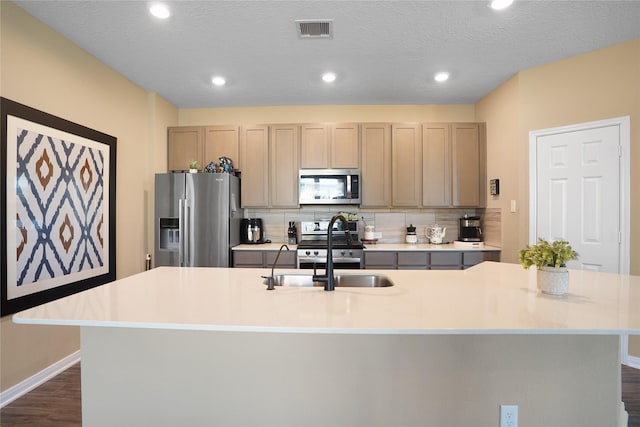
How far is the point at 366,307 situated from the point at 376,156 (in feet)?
9.79

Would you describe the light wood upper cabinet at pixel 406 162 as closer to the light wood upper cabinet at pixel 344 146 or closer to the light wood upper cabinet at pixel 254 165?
the light wood upper cabinet at pixel 344 146

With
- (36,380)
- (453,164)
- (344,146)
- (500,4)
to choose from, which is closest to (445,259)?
(453,164)

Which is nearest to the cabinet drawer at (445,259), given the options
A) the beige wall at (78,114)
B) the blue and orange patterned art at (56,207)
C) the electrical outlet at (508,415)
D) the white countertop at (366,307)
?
the white countertop at (366,307)

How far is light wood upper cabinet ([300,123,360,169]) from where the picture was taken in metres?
4.16

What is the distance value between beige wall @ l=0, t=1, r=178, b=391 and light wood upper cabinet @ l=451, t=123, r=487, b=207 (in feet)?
11.6

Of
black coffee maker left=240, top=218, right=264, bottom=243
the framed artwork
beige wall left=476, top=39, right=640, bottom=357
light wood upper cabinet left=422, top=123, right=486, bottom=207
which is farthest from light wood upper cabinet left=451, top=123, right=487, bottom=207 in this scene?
the framed artwork

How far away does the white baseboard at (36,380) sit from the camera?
2.27 metres

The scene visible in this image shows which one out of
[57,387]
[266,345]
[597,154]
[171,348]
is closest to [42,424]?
[57,387]

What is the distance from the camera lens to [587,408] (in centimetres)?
144

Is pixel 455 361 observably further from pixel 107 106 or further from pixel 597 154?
pixel 107 106

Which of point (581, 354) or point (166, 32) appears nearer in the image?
point (581, 354)

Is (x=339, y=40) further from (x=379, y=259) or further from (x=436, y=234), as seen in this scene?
(x=436, y=234)

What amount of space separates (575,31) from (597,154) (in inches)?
40.9

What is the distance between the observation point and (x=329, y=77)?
A: 351cm
